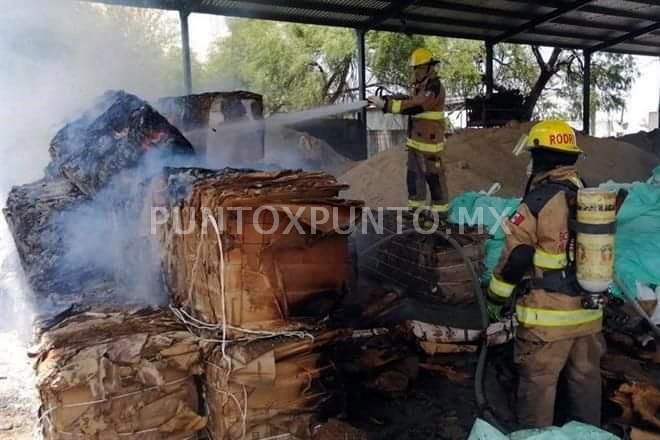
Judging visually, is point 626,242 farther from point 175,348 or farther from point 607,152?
point 607,152

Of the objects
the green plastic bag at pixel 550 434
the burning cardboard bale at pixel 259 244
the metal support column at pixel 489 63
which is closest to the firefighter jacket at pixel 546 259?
the green plastic bag at pixel 550 434

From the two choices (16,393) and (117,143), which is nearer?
(16,393)

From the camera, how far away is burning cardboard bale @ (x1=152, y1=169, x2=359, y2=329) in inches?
104

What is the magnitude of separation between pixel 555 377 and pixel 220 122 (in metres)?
3.59

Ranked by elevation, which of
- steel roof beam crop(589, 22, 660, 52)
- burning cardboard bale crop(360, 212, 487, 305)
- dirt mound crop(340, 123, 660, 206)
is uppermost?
steel roof beam crop(589, 22, 660, 52)

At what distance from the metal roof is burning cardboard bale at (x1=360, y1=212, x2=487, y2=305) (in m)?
5.13

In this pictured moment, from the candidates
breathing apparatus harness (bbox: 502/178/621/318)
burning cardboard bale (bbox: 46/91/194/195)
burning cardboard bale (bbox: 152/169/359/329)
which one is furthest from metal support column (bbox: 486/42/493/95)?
burning cardboard bale (bbox: 152/169/359/329)

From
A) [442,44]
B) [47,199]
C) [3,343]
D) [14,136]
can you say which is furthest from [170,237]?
[442,44]

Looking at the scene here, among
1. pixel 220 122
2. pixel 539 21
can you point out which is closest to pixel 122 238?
pixel 220 122

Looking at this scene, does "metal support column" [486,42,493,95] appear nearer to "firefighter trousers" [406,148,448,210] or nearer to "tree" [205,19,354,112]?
"firefighter trousers" [406,148,448,210]

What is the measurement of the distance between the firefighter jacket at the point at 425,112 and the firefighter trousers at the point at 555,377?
310cm

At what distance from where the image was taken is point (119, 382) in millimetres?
2549

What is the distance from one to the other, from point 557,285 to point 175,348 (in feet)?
6.84

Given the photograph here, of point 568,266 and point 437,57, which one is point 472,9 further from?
point 437,57
